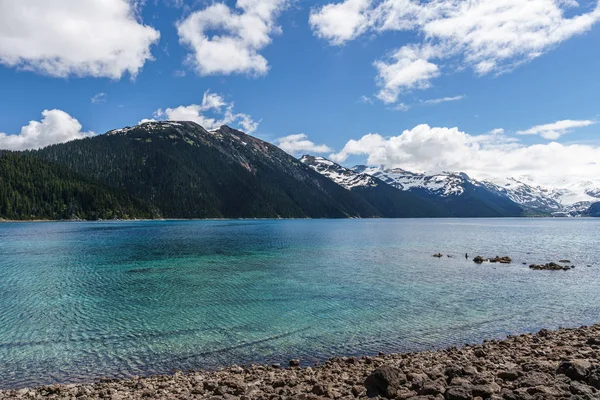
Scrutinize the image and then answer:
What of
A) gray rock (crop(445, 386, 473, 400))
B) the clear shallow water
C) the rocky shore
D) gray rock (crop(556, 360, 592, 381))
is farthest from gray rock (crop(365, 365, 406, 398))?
the clear shallow water

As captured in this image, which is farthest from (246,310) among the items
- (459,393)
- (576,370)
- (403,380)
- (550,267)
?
(550,267)

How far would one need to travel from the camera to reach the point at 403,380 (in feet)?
55.9

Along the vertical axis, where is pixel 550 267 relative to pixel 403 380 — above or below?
below

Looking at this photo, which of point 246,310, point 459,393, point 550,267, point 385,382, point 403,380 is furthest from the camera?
point 550,267

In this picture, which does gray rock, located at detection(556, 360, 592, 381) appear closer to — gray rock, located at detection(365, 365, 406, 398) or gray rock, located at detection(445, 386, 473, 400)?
gray rock, located at detection(445, 386, 473, 400)

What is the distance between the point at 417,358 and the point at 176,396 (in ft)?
48.8

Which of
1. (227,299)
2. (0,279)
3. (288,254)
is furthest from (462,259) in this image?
(0,279)

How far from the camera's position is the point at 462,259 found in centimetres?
8075

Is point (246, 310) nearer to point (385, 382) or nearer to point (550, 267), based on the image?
point (385, 382)

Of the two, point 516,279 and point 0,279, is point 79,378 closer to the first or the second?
point 0,279

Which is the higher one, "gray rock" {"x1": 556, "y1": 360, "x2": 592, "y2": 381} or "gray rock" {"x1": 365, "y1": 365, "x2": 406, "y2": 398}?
"gray rock" {"x1": 556, "y1": 360, "x2": 592, "y2": 381}

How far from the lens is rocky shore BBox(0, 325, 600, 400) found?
1509 centimetres

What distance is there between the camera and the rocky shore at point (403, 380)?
15.1 m

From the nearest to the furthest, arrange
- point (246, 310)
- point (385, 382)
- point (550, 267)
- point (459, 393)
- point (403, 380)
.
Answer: point (459, 393), point (385, 382), point (403, 380), point (246, 310), point (550, 267)
